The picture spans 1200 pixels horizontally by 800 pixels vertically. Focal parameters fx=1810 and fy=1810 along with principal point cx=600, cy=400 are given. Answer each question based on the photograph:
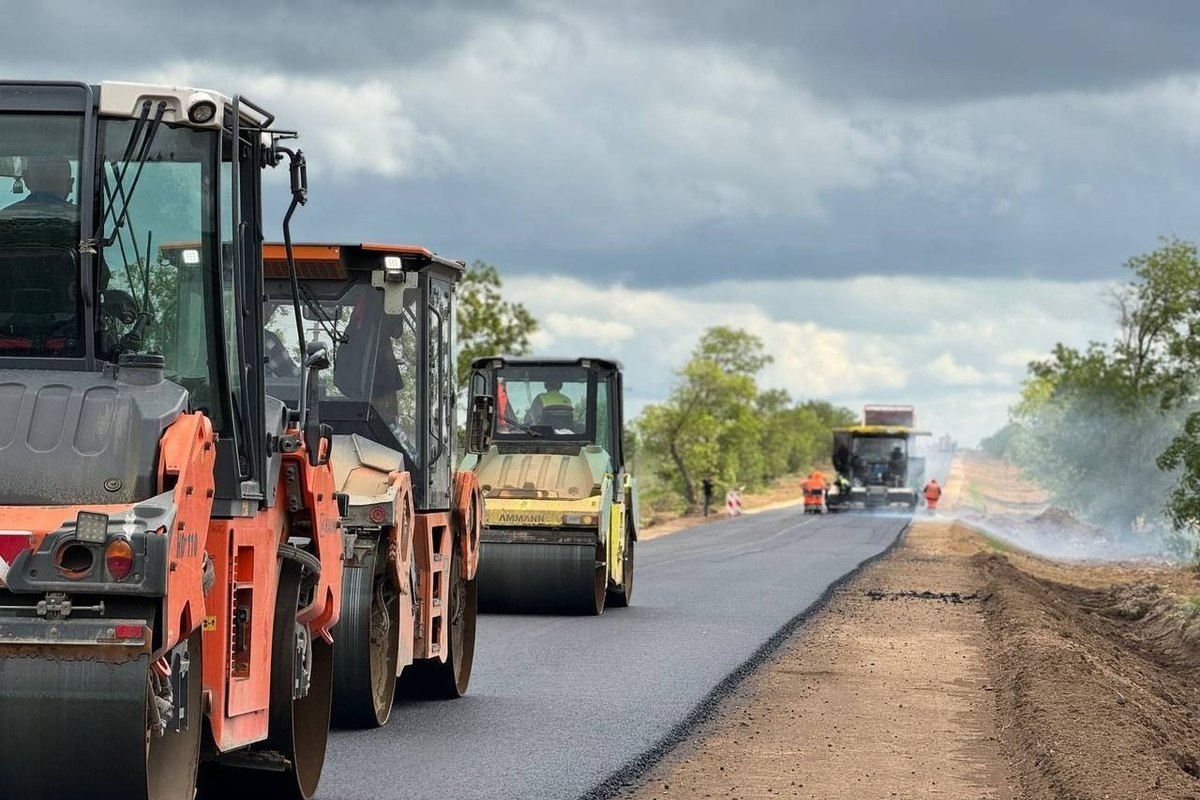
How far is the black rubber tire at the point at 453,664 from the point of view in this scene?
11789mm

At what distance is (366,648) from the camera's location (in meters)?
9.89

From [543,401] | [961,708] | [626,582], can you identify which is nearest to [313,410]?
[961,708]

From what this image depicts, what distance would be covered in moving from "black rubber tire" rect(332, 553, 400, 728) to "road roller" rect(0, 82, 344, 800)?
7.49 ft

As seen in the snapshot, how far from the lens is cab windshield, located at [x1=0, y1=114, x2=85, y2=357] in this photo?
19.7ft

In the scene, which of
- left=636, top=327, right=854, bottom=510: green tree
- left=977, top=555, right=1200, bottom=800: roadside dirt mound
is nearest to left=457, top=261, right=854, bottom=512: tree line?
left=636, top=327, right=854, bottom=510: green tree

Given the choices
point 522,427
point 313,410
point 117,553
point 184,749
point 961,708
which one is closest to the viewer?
point 117,553

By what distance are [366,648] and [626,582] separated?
10.3 m

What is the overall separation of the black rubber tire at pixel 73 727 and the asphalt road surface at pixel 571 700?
121 inches

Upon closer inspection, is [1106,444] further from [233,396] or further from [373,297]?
[233,396]

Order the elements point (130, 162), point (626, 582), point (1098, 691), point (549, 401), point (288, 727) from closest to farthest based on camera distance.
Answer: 1. point (130, 162)
2. point (288, 727)
3. point (1098, 691)
4. point (549, 401)
5. point (626, 582)

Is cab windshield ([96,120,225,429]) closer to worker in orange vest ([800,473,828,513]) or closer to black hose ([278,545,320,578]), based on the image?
black hose ([278,545,320,578])

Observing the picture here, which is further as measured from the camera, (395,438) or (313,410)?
(395,438)

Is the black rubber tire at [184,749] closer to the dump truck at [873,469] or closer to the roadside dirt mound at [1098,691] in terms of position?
the roadside dirt mound at [1098,691]

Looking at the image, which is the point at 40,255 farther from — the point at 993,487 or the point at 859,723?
the point at 993,487
